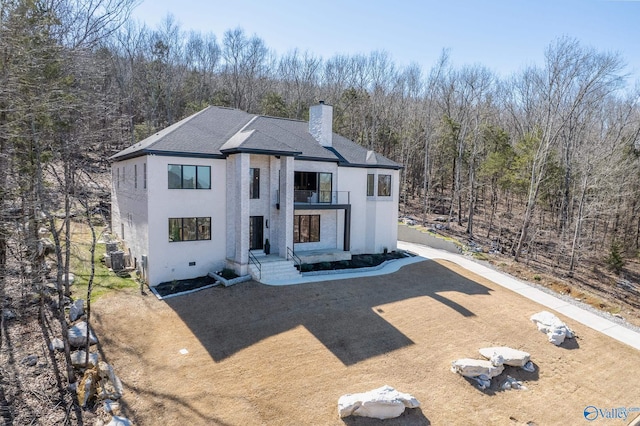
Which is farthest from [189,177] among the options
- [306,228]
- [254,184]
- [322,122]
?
[322,122]

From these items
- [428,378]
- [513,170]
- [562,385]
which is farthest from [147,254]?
[513,170]

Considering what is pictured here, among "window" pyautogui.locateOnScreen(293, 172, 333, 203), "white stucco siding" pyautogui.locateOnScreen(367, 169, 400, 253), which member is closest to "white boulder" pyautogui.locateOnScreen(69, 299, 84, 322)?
"window" pyautogui.locateOnScreen(293, 172, 333, 203)

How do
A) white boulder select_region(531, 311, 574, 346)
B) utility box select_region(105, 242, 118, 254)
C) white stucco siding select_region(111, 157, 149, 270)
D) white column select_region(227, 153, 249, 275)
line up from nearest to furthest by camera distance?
white boulder select_region(531, 311, 574, 346), white column select_region(227, 153, 249, 275), white stucco siding select_region(111, 157, 149, 270), utility box select_region(105, 242, 118, 254)

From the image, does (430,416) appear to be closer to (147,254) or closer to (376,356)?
(376,356)

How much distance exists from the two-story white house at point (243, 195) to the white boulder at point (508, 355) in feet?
31.5

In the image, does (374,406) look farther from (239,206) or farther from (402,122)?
(402,122)

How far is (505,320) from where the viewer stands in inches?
538

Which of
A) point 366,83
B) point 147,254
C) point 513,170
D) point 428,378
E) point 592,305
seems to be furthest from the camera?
point 366,83

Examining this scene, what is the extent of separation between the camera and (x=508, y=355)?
1074cm

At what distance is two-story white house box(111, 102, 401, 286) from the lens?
15.9m

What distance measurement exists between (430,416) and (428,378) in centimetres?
142

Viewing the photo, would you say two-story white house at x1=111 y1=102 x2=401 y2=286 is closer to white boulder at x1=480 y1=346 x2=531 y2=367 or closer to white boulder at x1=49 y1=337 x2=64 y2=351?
white boulder at x1=49 y1=337 x2=64 y2=351

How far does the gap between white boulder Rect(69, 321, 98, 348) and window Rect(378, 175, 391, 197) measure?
618 inches

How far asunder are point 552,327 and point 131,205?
61.0 feet
